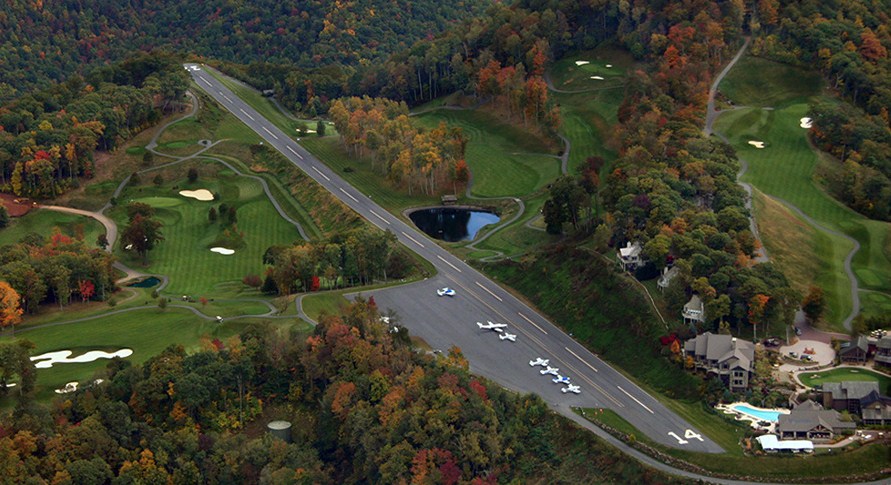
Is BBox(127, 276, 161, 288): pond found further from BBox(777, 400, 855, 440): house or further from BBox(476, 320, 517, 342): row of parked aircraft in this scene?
BBox(777, 400, 855, 440): house

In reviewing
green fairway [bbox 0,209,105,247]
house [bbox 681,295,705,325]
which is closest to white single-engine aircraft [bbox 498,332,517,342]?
house [bbox 681,295,705,325]

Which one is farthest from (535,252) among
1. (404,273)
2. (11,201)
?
(11,201)

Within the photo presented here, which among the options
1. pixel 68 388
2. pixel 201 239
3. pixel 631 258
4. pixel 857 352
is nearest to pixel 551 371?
pixel 631 258

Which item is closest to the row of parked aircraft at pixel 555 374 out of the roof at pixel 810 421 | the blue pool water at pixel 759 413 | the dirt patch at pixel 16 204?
the blue pool water at pixel 759 413

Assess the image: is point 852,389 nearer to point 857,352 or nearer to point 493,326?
point 857,352

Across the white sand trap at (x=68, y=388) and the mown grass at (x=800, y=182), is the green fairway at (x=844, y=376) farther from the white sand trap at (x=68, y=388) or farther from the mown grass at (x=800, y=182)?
the white sand trap at (x=68, y=388)

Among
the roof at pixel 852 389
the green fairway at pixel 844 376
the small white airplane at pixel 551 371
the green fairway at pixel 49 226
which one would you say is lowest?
the green fairway at pixel 49 226

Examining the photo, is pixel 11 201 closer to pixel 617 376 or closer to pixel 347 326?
pixel 347 326
